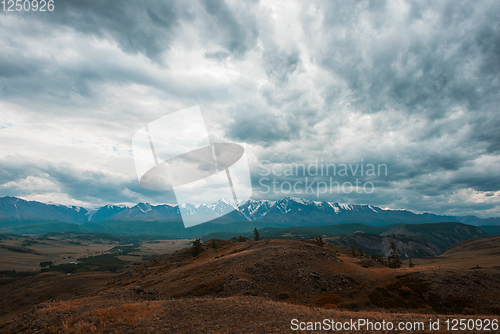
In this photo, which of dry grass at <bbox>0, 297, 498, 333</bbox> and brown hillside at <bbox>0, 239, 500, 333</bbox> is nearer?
dry grass at <bbox>0, 297, 498, 333</bbox>

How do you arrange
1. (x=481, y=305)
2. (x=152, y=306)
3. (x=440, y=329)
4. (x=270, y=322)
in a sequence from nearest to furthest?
1. (x=440, y=329)
2. (x=270, y=322)
3. (x=152, y=306)
4. (x=481, y=305)

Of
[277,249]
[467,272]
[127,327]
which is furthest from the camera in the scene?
[277,249]

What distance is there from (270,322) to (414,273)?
31.0 metres

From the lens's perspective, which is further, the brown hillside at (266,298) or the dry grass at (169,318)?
the brown hillside at (266,298)

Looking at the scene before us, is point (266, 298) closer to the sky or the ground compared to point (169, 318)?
closer to the ground

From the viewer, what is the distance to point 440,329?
15688 mm

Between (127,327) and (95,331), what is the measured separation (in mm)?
2058

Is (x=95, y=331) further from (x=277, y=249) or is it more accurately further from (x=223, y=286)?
(x=277, y=249)

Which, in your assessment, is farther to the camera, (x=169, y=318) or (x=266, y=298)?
(x=266, y=298)

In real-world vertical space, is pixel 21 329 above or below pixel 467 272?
above

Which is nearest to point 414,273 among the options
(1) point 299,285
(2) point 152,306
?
(1) point 299,285

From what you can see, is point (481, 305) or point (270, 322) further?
point (481, 305)

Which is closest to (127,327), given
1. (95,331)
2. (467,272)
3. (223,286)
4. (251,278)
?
(95,331)

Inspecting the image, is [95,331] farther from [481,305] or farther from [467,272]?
[467,272]
